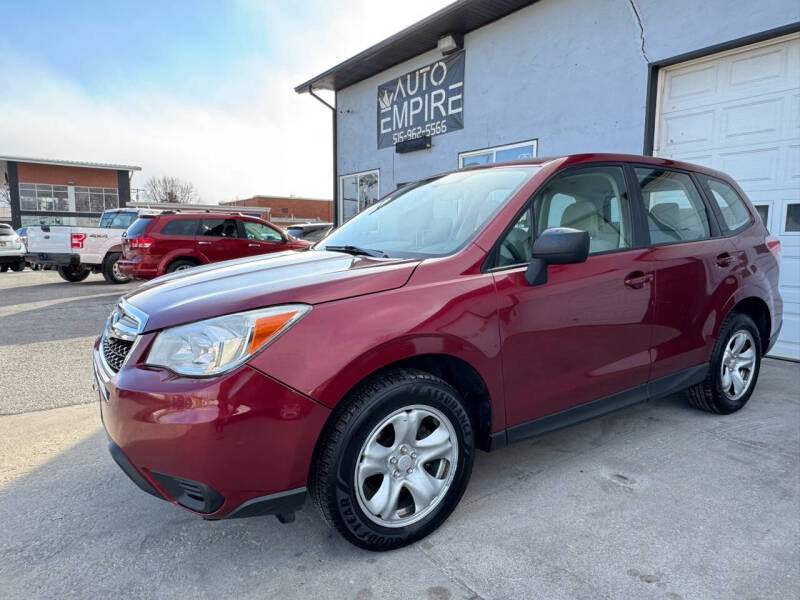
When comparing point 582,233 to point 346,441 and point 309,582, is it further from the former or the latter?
point 309,582

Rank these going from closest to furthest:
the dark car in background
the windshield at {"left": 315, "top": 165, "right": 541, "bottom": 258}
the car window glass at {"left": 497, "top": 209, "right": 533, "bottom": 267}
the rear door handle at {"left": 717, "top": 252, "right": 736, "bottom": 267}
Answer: the car window glass at {"left": 497, "top": 209, "right": 533, "bottom": 267} < the windshield at {"left": 315, "top": 165, "right": 541, "bottom": 258} < the rear door handle at {"left": 717, "top": 252, "right": 736, "bottom": 267} < the dark car in background

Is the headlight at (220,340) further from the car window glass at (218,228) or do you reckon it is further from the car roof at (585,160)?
the car window glass at (218,228)

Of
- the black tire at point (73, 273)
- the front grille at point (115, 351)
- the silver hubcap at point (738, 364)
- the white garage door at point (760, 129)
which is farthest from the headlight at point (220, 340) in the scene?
the black tire at point (73, 273)

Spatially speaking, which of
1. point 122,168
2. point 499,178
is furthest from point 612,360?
point 122,168

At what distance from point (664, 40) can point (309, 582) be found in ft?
23.0

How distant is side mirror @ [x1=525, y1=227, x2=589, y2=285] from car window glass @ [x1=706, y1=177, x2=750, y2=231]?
194cm

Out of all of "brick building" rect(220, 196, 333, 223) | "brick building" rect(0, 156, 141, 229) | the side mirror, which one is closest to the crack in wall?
the side mirror

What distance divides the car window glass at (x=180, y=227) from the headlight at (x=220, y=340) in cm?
872

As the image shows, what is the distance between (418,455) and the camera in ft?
7.00

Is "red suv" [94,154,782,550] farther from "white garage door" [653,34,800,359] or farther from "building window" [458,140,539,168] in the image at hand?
"building window" [458,140,539,168]

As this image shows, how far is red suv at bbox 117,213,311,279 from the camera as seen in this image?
951 centimetres

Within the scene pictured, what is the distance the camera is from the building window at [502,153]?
8172mm

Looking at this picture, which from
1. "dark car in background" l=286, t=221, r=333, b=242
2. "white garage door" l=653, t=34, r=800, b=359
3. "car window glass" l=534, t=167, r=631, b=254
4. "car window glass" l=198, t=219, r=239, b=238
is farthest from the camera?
"dark car in background" l=286, t=221, r=333, b=242

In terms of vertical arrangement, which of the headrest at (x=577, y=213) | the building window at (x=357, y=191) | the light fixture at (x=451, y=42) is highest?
the light fixture at (x=451, y=42)
